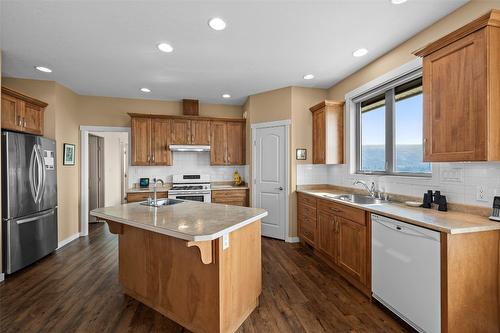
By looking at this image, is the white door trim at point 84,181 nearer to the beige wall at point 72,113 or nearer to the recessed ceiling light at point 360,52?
the beige wall at point 72,113

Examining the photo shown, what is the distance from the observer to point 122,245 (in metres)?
2.25

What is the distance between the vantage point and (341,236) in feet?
8.59

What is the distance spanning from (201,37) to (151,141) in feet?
8.57

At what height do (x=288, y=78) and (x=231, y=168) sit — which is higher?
(x=288, y=78)

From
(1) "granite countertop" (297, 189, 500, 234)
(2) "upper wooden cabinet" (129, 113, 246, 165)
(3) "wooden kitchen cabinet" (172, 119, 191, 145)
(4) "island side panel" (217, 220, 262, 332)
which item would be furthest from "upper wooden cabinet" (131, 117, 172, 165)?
(1) "granite countertop" (297, 189, 500, 234)

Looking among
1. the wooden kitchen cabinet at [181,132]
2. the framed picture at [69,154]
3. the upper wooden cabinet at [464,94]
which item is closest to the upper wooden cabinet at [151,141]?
the wooden kitchen cabinet at [181,132]

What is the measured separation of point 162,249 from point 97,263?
6.15 feet

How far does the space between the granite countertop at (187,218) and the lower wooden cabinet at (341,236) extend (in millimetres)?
1046

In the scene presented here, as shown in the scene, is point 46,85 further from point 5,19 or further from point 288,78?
point 288,78

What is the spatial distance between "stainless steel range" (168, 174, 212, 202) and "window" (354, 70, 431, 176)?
2.73 metres

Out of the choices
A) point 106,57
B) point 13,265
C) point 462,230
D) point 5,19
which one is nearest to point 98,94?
point 106,57

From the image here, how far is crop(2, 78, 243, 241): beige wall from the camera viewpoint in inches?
140

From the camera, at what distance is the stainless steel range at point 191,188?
4.22 metres

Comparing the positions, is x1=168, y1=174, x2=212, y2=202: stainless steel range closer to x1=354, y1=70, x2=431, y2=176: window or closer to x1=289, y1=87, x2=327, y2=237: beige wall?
x1=289, y1=87, x2=327, y2=237: beige wall
